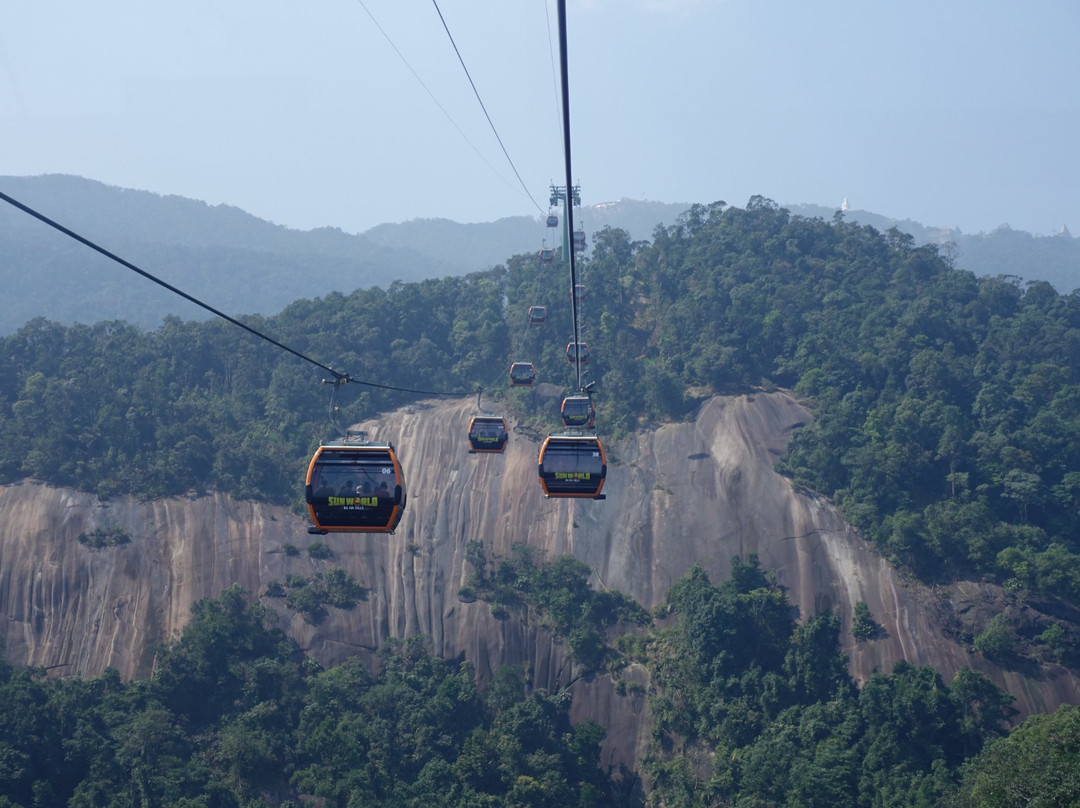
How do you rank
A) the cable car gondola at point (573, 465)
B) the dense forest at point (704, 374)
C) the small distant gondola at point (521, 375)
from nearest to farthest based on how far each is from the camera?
the cable car gondola at point (573, 465), the small distant gondola at point (521, 375), the dense forest at point (704, 374)

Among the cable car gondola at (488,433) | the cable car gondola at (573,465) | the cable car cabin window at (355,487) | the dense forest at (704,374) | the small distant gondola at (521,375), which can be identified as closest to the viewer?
the cable car cabin window at (355,487)

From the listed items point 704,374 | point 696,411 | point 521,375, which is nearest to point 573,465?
point 521,375

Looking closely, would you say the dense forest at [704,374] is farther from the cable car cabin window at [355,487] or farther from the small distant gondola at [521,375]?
the cable car cabin window at [355,487]

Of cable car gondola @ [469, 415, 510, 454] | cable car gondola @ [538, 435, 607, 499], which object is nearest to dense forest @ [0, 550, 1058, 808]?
cable car gondola @ [469, 415, 510, 454]

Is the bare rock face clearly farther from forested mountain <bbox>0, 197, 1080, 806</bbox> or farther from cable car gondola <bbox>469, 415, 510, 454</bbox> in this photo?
cable car gondola <bbox>469, 415, 510, 454</bbox>

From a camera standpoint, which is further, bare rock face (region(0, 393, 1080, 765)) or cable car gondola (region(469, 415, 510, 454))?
bare rock face (region(0, 393, 1080, 765))

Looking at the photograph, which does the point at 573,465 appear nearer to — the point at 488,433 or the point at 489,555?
the point at 488,433

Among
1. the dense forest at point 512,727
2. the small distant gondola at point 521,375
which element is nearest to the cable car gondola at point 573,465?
the dense forest at point 512,727

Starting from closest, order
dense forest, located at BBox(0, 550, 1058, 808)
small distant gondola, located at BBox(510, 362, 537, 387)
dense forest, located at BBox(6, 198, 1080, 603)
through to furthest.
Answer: dense forest, located at BBox(0, 550, 1058, 808) → small distant gondola, located at BBox(510, 362, 537, 387) → dense forest, located at BBox(6, 198, 1080, 603)
